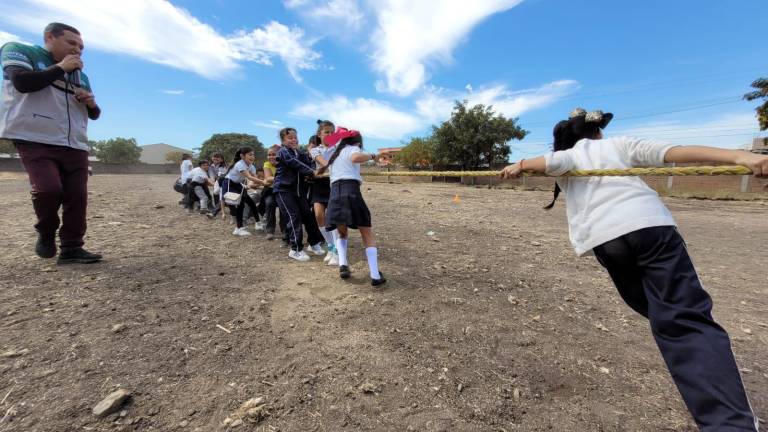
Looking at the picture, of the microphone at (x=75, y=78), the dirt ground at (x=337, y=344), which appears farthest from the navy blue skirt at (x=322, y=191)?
the microphone at (x=75, y=78)

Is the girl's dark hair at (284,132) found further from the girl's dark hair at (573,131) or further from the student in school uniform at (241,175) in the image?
the girl's dark hair at (573,131)

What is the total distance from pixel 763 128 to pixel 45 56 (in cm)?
2889

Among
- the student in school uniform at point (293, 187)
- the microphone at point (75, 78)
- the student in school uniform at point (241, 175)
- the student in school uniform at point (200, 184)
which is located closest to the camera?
the microphone at point (75, 78)

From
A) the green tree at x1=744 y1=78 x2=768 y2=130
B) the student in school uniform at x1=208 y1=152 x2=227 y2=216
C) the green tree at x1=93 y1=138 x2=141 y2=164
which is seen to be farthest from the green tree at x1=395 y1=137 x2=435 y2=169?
Answer: the green tree at x1=93 y1=138 x2=141 y2=164

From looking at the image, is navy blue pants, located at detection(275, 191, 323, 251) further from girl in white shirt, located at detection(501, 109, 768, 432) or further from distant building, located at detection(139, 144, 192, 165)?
distant building, located at detection(139, 144, 192, 165)

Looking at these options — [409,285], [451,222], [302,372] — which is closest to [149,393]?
[302,372]

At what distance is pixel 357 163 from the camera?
3.87m

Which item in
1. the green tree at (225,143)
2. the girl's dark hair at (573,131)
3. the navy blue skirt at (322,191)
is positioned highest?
the green tree at (225,143)

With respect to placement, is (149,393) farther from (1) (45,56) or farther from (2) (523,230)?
(2) (523,230)

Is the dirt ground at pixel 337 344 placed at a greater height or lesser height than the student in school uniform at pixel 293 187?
lesser

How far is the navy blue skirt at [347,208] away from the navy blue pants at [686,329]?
2.28m

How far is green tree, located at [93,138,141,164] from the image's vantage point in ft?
234

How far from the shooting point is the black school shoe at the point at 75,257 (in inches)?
142

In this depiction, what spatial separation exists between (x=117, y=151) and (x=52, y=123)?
86401mm
